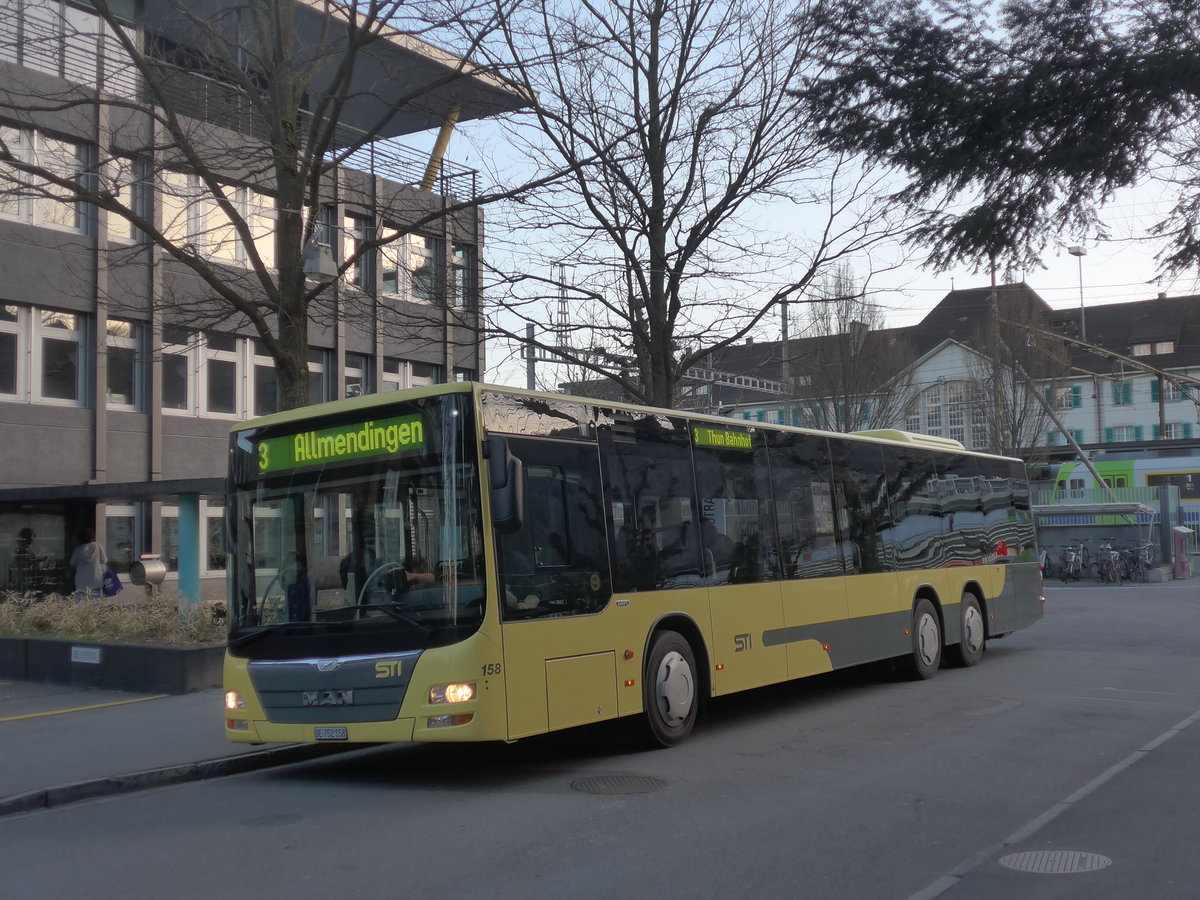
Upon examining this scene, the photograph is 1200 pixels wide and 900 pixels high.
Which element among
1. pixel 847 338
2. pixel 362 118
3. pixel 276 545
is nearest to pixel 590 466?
pixel 276 545

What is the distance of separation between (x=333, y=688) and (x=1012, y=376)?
4256cm

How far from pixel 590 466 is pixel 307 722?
289cm

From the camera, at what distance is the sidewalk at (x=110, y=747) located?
8930 mm

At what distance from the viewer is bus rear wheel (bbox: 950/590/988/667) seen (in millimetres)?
16031

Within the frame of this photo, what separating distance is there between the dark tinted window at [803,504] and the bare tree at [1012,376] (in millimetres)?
35050

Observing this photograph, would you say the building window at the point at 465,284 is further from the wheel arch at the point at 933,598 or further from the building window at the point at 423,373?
the building window at the point at 423,373

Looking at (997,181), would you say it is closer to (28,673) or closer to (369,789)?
(369,789)

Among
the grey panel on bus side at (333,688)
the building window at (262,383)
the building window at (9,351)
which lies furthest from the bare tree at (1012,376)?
the grey panel on bus side at (333,688)

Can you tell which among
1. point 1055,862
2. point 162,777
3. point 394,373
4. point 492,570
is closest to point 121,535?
point 394,373

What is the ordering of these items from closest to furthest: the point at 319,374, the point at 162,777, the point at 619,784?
1. the point at 619,784
2. the point at 162,777
3. the point at 319,374

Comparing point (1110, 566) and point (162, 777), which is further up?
point (1110, 566)

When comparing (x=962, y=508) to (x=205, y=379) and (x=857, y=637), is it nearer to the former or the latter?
(x=857, y=637)

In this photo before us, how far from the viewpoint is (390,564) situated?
869 centimetres

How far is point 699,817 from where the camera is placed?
745cm
